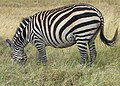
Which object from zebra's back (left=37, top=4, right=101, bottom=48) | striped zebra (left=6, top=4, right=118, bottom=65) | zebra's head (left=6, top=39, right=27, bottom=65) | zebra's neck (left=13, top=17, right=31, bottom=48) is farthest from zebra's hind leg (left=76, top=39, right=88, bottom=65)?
zebra's neck (left=13, top=17, right=31, bottom=48)

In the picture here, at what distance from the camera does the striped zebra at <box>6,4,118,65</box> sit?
6.92 m

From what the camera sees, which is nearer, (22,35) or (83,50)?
(83,50)

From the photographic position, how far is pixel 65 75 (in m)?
5.33

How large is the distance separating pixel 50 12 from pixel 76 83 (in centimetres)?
279

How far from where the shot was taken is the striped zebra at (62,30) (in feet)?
22.7

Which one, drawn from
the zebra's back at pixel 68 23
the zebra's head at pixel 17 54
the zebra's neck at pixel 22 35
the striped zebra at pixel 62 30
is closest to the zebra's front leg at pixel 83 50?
the striped zebra at pixel 62 30

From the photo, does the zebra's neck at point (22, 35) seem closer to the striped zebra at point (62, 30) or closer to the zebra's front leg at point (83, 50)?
the striped zebra at point (62, 30)

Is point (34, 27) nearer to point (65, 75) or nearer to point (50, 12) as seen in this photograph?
point (50, 12)

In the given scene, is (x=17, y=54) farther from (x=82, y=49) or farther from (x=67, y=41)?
(x=82, y=49)

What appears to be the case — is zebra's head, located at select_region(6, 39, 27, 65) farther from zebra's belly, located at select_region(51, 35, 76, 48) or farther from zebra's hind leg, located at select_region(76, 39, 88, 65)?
zebra's hind leg, located at select_region(76, 39, 88, 65)

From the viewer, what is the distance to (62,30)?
23.5 ft

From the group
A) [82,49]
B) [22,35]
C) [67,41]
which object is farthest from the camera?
[22,35]

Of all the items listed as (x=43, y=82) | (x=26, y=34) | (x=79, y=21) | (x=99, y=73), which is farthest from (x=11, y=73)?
(x=26, y=34)

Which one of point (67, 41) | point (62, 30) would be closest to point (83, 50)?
point (67, 41)
